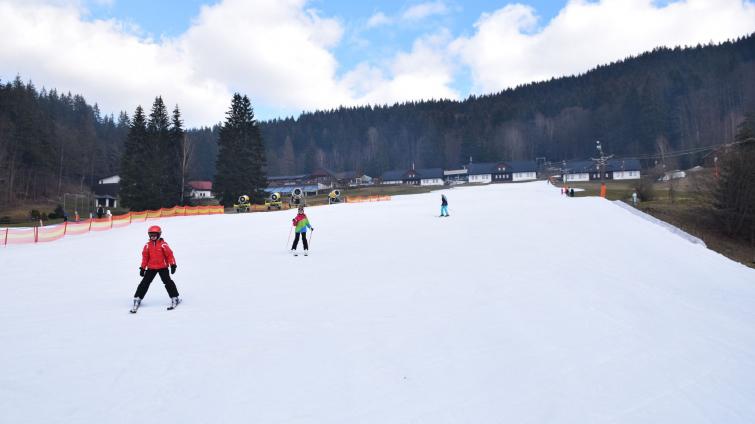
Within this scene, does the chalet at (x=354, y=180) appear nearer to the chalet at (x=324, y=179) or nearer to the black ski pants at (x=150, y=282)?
the chalet at (x=324, y=179)

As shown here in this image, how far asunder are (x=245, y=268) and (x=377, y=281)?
4624 millimetres

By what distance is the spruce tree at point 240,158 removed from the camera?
53.6 metres

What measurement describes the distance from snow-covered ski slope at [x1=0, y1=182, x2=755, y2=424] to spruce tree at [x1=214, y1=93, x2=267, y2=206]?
4019cm

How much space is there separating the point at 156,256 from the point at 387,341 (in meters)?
5.56

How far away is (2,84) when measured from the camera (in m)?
77.0

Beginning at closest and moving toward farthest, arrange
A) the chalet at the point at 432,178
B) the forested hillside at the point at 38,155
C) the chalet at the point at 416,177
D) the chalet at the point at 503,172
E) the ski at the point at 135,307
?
the ski at the point at 135,307 → the forested hillside at the point at 38,155 → the chalet at the point at 503,172 → the chalet at the point at 432,178 → the chalet at the point at 416,177

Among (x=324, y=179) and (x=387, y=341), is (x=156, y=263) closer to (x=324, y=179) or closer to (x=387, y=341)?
(x=387, y=341)

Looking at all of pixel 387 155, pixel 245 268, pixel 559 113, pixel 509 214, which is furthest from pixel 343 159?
pixel 245 268

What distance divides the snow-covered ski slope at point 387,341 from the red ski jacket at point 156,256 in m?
0.94

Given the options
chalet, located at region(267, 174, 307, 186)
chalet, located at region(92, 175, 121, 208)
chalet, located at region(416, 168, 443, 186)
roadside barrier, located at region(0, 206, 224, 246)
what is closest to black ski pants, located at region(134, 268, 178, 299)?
roadside barrier, located at region(0, 206, 224, 246)

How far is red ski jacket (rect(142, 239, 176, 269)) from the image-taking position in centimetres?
896

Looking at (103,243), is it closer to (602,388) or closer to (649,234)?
(602,388)

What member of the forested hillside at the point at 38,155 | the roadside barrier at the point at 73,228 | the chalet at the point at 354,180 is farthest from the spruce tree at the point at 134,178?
the chalet at the point at 354,180

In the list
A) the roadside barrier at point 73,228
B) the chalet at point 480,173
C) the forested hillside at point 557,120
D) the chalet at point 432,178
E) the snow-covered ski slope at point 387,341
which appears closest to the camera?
the snow-covered ski slope at point 387,341
